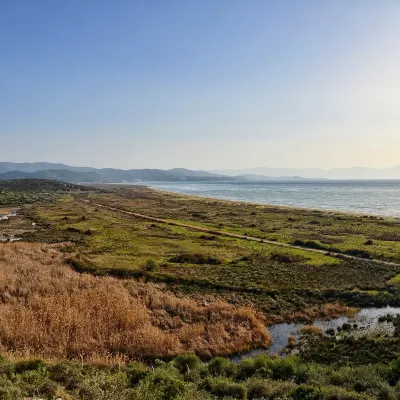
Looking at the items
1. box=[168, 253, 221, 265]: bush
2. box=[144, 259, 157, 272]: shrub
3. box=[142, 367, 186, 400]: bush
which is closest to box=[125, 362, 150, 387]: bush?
box=[142, 367, 186, 400]: bush

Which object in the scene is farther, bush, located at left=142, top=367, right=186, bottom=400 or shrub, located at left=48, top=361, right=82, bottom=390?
shrub, located at left=48, top=361, right=82, bottom=390

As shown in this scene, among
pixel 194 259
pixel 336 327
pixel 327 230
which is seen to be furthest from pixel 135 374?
pixel 327 230

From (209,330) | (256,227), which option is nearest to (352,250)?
(256,227)

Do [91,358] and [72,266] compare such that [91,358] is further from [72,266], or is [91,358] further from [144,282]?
[72,266]

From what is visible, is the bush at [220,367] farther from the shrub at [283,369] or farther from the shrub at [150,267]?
the shrub at [150,267]

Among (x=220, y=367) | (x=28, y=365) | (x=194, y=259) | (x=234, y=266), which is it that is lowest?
(x=220, y=367)

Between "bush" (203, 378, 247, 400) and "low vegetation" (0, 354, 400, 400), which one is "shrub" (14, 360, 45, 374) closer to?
"low vegetation" (0, 354, 400, 400)

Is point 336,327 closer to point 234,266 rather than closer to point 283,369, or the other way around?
point 283,369
